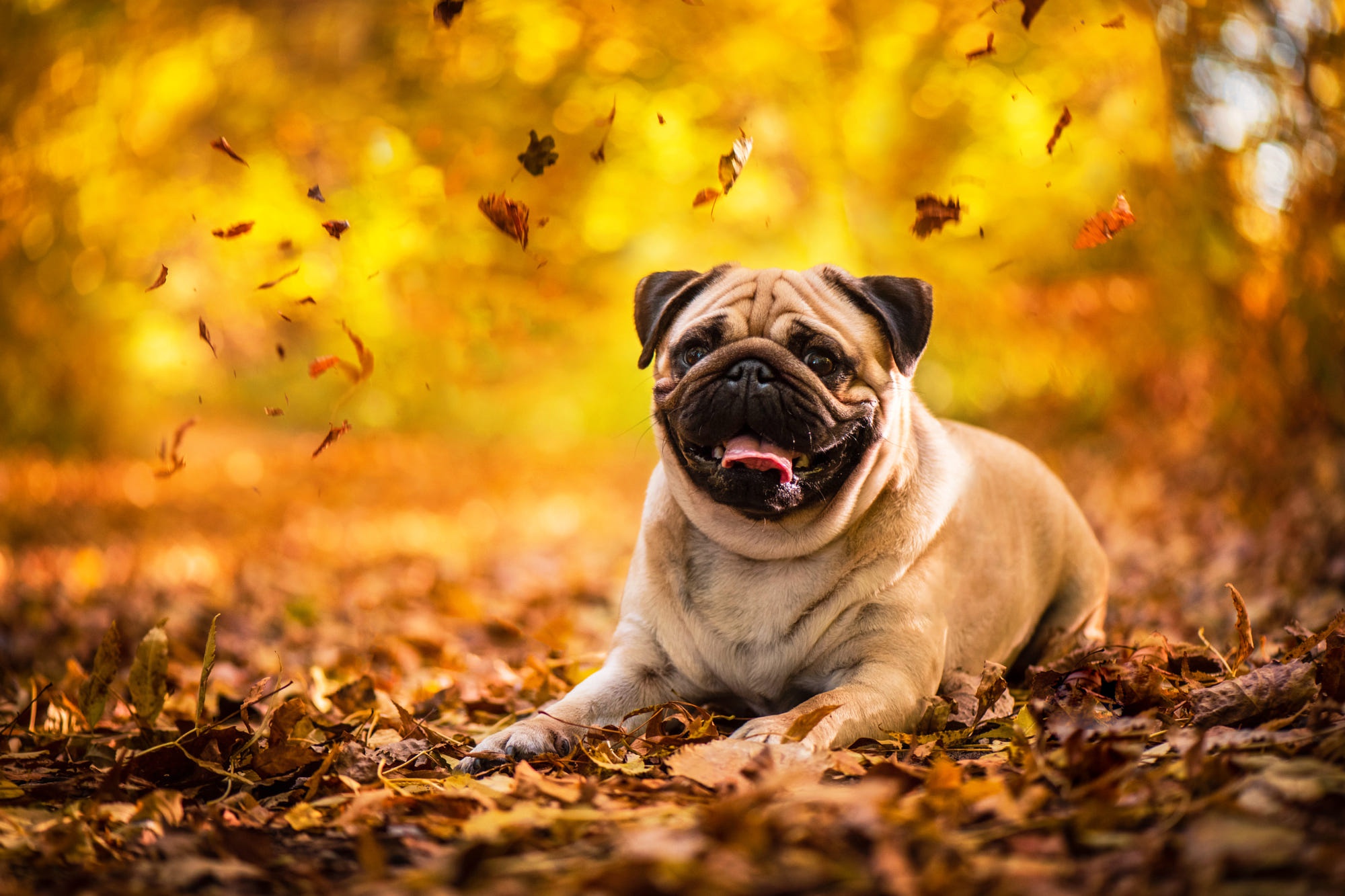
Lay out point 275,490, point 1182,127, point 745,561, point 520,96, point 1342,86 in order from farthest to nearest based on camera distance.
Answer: point 275,490 < point 520,96 < point 1182,127 < point 1342,86 < point 745,561

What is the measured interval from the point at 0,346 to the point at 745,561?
7.77m

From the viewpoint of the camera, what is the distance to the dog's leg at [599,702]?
113 inches

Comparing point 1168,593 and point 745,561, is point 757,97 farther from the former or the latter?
point 745,561

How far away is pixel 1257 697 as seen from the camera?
264cm

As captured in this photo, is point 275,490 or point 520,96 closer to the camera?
point 520,96

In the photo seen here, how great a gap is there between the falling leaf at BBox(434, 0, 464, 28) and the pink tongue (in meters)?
1.61

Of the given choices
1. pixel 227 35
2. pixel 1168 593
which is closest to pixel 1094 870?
pixel 1168 593

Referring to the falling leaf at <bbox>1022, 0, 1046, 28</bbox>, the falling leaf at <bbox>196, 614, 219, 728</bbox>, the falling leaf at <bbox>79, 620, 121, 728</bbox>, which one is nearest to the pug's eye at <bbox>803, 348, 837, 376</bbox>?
the falling leaf at <bbox>1022, 0, 1046, 28</bbox>

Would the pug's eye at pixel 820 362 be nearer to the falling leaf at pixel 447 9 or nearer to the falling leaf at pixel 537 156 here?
the falling leaf at pixel 537 156

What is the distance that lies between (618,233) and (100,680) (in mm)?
6039

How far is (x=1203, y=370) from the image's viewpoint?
852cm

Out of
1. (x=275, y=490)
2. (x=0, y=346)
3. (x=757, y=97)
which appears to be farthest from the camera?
(x=275, y=490)

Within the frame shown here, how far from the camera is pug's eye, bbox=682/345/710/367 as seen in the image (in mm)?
3498

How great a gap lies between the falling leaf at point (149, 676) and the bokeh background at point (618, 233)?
2.11m
